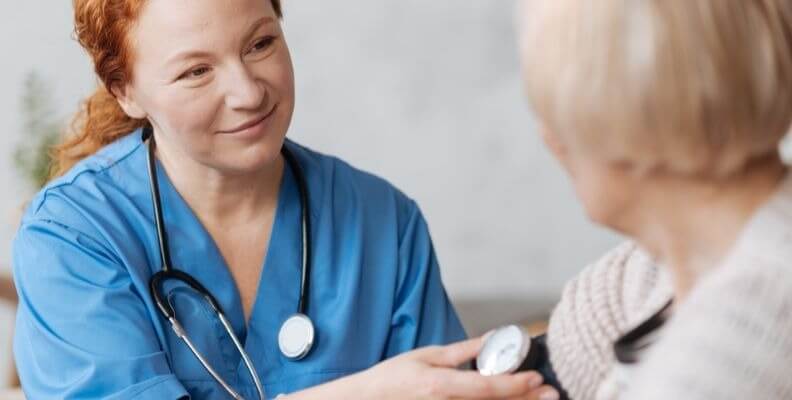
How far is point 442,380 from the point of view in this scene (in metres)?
1.24

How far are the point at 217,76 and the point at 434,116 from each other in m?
1.27

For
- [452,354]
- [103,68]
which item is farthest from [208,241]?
[452,354]

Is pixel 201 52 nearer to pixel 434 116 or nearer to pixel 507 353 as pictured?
pixel 507 353

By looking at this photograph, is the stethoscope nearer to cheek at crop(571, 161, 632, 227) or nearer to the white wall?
cheek at crop(571, 161, 632, 227)

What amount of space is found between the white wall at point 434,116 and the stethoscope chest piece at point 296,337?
115cm

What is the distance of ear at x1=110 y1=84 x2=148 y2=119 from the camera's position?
162 centimetres

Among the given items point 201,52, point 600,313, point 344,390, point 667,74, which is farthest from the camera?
point 201,52

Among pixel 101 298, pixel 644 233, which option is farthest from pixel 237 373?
pixel 644 233

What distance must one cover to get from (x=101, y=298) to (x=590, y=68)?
836mm

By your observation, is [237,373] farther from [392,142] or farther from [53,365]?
[392,142]

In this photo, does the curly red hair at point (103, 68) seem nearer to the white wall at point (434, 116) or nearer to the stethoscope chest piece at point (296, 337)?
the stethoscope chest piece at point (296, 337)

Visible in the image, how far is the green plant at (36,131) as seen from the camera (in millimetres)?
2588

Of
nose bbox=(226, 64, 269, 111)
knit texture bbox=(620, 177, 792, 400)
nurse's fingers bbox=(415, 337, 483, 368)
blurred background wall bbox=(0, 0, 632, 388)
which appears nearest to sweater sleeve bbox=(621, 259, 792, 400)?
knit texture bbox=(620, 177, 792, 400)

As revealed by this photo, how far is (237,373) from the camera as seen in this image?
61.8 inches
